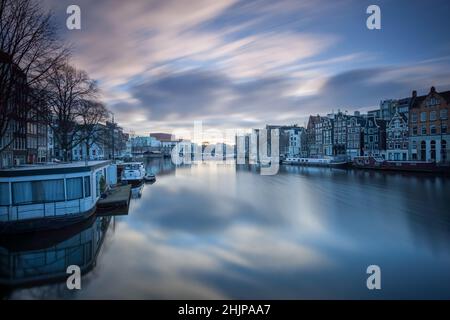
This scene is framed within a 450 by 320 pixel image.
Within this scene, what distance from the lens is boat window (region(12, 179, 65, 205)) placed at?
15625mm

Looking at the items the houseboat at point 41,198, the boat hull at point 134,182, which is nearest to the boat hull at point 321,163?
the boat hull at point 134,182

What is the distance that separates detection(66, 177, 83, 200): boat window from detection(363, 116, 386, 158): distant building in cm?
7599

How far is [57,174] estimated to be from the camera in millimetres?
16609

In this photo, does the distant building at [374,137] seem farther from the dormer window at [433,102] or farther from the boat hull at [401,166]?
the dormer window at [433,102]

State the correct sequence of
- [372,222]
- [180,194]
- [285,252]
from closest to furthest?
[285,252] < [372,222] < [180,194]

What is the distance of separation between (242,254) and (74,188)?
36.0ft

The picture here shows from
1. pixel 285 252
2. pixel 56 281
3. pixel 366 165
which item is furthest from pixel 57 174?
pixel 366 165

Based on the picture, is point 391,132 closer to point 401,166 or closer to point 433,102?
point 433,102

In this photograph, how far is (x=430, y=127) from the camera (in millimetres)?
57094

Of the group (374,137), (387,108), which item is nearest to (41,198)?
(374,137)

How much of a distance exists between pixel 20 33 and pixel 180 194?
21596mm

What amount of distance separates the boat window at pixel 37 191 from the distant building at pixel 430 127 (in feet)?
199

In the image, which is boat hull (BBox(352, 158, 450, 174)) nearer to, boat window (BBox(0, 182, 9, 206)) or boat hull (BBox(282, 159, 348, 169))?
Answer: boat hull (BBox(282, 159, 348, 169))
